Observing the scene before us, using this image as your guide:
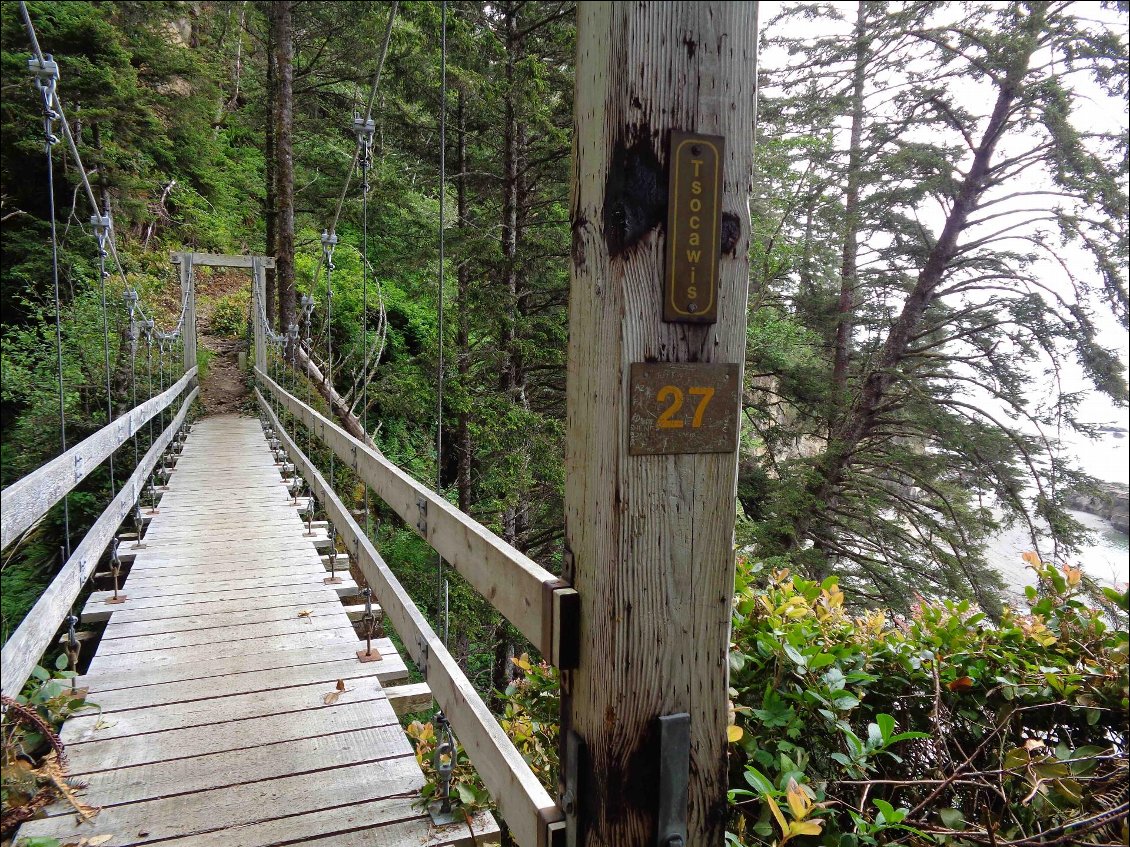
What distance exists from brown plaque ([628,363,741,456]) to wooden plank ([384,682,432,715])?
1606 millimetres

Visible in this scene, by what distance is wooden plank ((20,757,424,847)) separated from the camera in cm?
156

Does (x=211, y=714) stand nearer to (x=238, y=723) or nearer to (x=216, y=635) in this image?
(x=238, y=723)

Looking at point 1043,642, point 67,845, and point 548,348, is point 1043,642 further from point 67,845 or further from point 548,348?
point 548,348

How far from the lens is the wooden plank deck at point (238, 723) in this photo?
162 centimetres

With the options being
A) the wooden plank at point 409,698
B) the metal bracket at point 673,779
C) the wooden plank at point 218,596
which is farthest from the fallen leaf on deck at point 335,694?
the metal bracket at point 673,779

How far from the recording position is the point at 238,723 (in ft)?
6.74

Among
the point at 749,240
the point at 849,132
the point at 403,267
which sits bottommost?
the point at 749,240

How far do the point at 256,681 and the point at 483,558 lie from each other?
4.94 ft

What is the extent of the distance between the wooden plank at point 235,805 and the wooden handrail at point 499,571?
0.70 metres

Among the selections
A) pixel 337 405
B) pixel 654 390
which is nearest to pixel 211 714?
pixel 654 390

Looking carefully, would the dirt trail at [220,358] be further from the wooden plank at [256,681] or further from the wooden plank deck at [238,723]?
the wooden plank at [256,681]

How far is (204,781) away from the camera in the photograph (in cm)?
177

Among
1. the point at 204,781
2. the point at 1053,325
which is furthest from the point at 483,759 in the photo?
the point at 1053,325

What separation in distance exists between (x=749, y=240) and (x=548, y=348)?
5.93 metres
